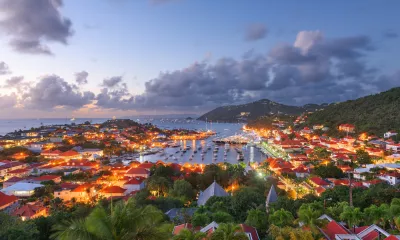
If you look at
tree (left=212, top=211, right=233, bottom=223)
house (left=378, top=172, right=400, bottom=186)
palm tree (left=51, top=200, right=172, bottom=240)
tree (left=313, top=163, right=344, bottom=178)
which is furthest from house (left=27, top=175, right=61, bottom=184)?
house (left=378, top=172, right=400, bottom=186)

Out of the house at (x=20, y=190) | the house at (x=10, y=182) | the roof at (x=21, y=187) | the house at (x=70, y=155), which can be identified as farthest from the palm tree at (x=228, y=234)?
the house at (x=70, y=155)

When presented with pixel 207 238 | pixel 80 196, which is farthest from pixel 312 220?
pixel 80 196

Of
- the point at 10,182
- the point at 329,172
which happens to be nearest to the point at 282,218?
the point at 329,172

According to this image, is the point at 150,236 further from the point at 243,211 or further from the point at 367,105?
the point at 367,105

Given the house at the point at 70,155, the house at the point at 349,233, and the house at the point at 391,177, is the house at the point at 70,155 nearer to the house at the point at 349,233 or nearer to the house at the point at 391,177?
the house at the point at 391,177

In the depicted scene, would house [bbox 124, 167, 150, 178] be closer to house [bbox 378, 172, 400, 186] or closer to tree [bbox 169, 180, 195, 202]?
tree [bbox 169, 180, 195, 202]

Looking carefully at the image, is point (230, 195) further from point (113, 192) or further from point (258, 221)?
point (113, 192)
